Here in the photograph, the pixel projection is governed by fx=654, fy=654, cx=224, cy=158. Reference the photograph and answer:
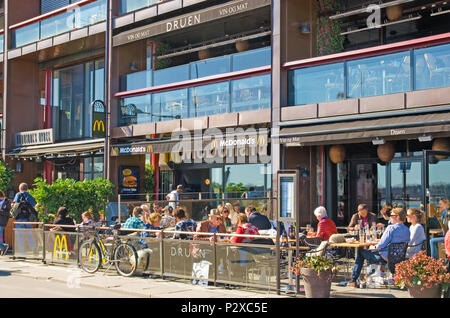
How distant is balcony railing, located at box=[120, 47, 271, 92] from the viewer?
19.0 meters

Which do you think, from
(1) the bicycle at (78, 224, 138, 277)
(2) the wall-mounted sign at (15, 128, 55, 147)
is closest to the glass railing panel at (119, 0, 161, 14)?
(2) the wall-mounted sign at (15, 128, 55, 147)

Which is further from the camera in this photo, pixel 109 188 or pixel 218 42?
pixel 218 42

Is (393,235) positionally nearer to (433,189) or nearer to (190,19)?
(433,189)

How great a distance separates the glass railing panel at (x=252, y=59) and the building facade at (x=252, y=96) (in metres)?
0.05

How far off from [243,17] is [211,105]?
3.25 m

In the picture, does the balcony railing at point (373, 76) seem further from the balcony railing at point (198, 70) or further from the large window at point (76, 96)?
the large window at point (76, 96)

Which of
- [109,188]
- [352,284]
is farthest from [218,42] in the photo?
[352,284]

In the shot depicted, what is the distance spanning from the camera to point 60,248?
1495cm

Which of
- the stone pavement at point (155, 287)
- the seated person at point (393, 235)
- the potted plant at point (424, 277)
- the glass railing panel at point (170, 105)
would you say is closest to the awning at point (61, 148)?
the glass railing panel at point (170, 105)

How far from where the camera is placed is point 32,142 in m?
27.5

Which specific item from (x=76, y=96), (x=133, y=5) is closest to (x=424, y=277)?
(x=133, y=5)

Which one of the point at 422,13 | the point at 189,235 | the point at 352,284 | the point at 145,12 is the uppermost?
the point at 145,12

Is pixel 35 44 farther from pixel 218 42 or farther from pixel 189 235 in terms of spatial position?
pixel 189 235

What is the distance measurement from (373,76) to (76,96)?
606 inches
